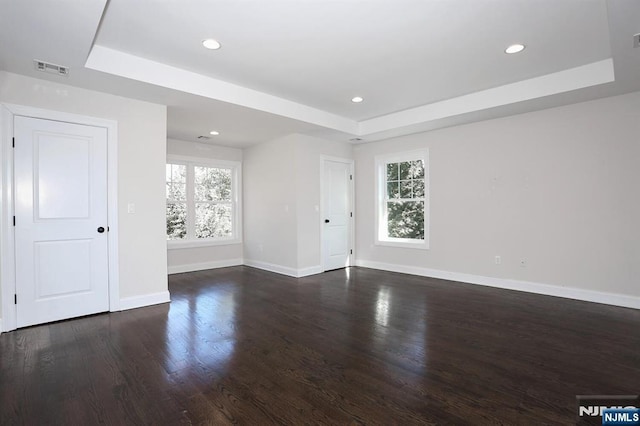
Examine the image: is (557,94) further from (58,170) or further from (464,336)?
(58,170)

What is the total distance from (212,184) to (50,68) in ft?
12.0

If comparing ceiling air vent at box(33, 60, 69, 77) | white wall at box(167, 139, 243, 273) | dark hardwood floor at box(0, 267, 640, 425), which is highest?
ceiling air vent at box(33, 60, 69, 77)

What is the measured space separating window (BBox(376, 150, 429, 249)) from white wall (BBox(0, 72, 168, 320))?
384cm

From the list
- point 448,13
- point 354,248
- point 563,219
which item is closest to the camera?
point 448,13

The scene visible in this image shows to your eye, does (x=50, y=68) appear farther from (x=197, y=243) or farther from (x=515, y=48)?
(x=515, y=48)

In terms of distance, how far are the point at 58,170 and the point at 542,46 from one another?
5.10 metres

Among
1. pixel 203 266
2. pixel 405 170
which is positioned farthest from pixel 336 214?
pixel 203 266

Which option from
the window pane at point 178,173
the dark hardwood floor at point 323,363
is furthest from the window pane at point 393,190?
the window pane at point 178,173

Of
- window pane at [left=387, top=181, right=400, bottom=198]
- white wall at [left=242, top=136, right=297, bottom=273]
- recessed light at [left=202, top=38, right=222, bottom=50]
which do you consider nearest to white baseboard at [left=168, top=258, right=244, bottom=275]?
white wall at [left=242, top=136, right=297, bottom=273]

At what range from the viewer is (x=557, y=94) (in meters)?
3.80


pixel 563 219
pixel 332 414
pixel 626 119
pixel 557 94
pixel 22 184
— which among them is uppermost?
pixel 557 94

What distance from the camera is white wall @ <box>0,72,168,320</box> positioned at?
371 centimetres

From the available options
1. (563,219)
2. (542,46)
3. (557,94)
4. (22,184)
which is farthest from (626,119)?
(22,184)

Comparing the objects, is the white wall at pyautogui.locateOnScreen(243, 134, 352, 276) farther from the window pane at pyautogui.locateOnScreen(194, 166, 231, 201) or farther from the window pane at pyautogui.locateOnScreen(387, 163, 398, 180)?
the window pane at pyautogui.locateOnScreen(387, 163, 398, 180)
